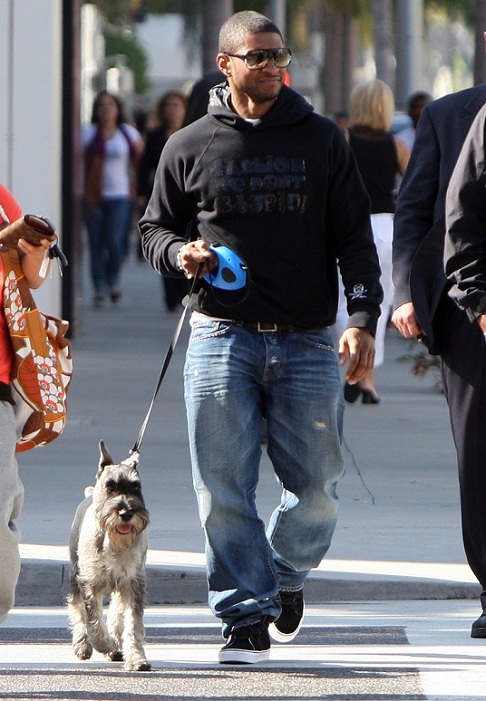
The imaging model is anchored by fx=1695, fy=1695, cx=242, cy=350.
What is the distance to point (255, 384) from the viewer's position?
5.75m

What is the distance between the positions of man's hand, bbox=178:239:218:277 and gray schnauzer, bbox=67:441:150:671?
0.67 m

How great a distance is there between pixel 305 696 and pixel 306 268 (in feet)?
4.61

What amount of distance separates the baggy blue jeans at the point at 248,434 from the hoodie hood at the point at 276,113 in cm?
67

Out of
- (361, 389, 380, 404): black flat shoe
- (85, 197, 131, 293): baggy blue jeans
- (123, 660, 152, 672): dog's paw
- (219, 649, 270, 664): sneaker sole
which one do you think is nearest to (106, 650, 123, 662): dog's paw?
(123, 660, 152, 672): dog's paw

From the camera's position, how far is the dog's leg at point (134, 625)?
5680mm

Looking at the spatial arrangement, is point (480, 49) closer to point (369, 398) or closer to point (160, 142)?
point (369, 398)

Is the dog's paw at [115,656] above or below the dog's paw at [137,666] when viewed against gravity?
below

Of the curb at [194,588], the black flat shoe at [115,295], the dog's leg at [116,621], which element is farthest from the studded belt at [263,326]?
the black flat shoe at [115,295]

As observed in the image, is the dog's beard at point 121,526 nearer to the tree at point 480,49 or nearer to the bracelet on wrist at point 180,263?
the bracelet on wrist at point 180,263

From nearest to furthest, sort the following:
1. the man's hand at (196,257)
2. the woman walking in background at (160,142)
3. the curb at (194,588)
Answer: the man's hand at (196,257), the curb at (194,588), the woman walking in background at (160,142)

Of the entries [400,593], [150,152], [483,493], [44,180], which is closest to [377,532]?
[400,593]

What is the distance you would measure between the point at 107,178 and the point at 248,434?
1208 cm

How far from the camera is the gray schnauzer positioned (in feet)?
18.2

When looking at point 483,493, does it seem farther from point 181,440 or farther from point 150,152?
point 150,152
